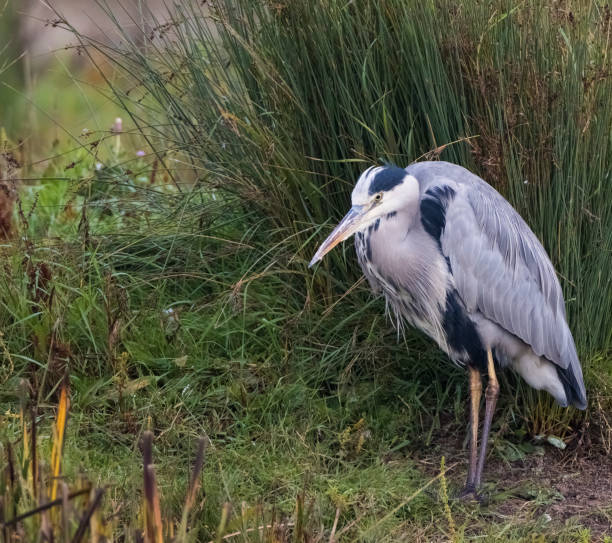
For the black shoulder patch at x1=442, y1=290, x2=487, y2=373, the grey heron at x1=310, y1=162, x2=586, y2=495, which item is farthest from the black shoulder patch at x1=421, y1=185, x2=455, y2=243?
the black shoulder patch at x1=442, y1=290, x2=487, y2=373

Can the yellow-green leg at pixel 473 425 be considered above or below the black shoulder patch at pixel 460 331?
below

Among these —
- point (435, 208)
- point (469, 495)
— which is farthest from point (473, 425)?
point (435, 208)

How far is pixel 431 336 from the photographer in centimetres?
354

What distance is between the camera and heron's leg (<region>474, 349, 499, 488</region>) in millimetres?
3432

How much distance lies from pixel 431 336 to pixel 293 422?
1.87 feet

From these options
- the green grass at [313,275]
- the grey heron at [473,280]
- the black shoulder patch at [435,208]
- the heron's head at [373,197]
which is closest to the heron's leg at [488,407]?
the grey heron at [473,280]

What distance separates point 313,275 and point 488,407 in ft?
2.56

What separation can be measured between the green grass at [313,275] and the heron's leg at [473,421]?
10 centimetres

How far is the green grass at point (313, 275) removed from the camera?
3.40 meters

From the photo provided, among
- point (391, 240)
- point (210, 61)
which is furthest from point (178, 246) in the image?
point (391, 240)

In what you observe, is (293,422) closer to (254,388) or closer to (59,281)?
(254,388)

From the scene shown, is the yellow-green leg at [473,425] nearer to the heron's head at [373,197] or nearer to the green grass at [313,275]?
the green grass at [313,275]

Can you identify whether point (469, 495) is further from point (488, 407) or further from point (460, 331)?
point (460, 331)

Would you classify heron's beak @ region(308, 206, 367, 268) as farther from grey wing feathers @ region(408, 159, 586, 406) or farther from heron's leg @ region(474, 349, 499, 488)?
heron's leg @ region(474, 349, 499, 488)
